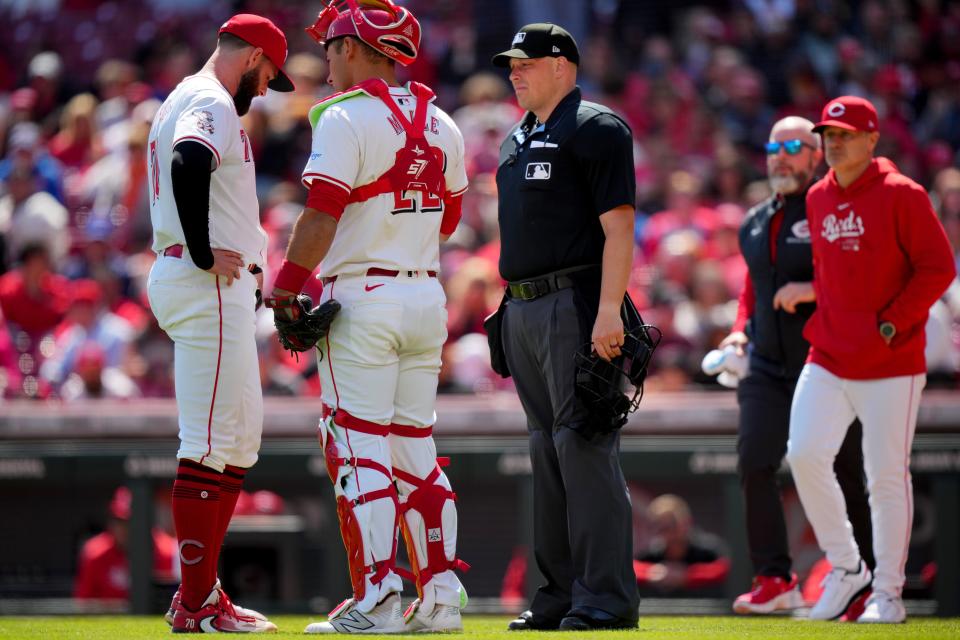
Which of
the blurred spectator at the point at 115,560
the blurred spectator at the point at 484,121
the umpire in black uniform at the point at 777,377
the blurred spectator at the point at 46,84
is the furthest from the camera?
the blurred spectator at the point at 46,84

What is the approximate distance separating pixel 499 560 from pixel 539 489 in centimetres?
328

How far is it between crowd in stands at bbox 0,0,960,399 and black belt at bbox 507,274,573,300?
12.4 feet

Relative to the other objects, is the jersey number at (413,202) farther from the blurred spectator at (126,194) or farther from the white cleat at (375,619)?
the blurred spectator at (126,194)

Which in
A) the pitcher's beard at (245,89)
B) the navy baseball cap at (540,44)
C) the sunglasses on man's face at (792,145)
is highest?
the navy baseball cap at (540,44)

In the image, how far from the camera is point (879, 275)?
590 cm

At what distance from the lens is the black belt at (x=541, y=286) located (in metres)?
→ 5.22

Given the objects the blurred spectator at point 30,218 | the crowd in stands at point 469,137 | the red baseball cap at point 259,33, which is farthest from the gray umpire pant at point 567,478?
the blurred spectator at point 30,218

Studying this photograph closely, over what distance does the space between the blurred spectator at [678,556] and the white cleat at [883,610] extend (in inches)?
95.5

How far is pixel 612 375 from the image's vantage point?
5.08 m

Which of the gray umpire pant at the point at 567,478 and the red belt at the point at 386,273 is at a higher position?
the red belt at the point at 386,273

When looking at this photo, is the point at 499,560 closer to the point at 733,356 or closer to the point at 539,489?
the point at 733,356

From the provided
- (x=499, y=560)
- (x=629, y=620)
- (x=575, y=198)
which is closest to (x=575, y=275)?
(x=575, y=198)

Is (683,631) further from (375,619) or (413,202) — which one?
(413,202)

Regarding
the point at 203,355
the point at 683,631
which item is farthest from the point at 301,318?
the point at 683,631
